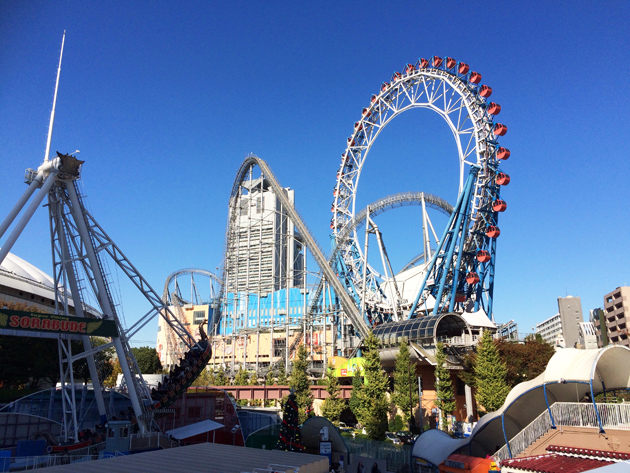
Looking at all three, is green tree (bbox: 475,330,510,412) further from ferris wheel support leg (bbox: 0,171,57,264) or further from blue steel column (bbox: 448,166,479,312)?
ferris wheel support leg (bbox: 0,171,57,264)

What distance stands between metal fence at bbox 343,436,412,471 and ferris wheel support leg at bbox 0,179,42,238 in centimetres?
1886

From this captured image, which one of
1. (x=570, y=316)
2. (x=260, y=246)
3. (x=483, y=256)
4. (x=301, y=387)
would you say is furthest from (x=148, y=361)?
(x=570, y=316)

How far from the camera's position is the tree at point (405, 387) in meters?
30.6

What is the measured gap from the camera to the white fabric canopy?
2447 centimetres

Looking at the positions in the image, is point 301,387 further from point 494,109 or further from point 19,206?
point 494,109

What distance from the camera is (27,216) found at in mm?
21344

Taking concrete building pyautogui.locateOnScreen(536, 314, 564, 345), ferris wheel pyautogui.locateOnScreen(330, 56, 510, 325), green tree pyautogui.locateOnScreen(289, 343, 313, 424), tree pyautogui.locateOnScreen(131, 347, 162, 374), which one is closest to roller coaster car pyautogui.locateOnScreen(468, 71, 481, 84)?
ferris wheel pyautogui.locateOnScreen(330, 56, 510, 325)

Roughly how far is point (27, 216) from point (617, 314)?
3056 inches

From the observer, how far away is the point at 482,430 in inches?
746

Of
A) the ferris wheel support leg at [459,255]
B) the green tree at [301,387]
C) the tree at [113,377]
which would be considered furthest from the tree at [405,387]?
the tree at [113,377]

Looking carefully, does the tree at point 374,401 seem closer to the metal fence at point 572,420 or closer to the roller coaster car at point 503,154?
the metal fence at point 572,420

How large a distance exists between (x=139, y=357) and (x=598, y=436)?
56.3 m

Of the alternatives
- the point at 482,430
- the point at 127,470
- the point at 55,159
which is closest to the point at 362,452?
the point at 482,430

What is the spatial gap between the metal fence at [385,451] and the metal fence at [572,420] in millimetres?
6404
